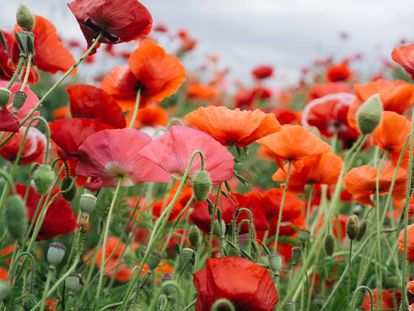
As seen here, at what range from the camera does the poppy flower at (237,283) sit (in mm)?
803

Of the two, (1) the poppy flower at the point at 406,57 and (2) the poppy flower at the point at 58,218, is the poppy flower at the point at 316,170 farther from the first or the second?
(2) the poppy flower at the point at 58,218

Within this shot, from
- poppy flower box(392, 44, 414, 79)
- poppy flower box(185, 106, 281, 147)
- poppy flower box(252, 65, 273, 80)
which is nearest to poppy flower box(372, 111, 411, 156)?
poppy flower box(392, 44, 414, 79)

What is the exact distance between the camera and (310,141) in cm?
112

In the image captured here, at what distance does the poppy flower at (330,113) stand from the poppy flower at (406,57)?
1.97ft

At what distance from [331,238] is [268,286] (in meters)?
0.43

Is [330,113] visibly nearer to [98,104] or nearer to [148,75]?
[148,75]

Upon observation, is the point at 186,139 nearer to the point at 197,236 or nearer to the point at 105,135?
the point at 105,135

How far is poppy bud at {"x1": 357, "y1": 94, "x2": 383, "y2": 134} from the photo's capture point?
1025 millimetres

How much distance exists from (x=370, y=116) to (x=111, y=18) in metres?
0.43

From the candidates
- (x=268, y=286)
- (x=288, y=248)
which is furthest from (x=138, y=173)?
(x=288, y=248)

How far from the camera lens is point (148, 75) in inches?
53.7

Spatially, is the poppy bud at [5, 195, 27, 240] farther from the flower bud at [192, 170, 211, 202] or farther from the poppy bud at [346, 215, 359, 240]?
the poppy bud at [346, 215, 359, 240]

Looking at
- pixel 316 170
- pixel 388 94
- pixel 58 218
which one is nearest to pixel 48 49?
pixel 58 218

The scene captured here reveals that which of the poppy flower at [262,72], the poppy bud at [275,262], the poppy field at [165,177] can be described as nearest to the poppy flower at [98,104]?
the poppy field at [165,177]
